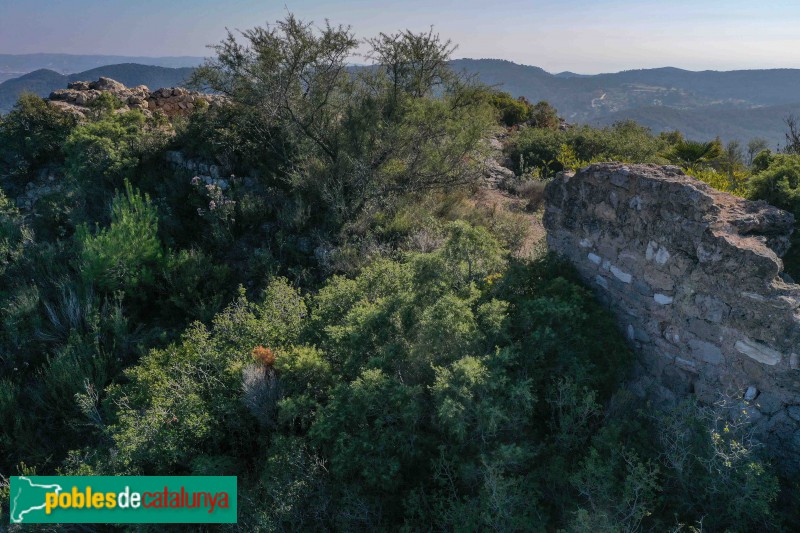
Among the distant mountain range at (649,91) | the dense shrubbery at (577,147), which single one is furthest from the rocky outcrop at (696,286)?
the distant mountain range at (649,91)

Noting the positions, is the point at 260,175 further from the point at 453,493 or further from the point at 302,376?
the point at 453,493

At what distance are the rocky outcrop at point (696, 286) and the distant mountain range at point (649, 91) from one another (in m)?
69.5

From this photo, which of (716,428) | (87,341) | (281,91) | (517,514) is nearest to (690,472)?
(716,428)

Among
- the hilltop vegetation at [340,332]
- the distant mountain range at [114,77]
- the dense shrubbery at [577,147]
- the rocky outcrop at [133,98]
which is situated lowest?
the hilltop vegetation at [340,332]

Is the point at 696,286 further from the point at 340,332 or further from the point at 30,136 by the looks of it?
the point at 30,136

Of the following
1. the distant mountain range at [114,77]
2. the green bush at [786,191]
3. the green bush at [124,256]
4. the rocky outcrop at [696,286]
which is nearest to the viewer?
the rocky outcrop at [696,286]

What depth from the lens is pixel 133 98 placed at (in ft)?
44.9

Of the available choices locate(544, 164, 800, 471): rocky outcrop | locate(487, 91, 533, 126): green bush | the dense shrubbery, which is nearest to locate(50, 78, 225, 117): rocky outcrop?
the dense shrubbery

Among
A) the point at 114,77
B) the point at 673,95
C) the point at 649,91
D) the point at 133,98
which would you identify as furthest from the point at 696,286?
the point at 649,91

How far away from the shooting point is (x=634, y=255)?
172 inches

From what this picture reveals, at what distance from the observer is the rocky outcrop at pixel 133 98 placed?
1340 centimetres

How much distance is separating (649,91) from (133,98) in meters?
161

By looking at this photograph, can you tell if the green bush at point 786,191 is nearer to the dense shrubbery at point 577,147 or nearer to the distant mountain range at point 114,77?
the dense shrubbery at point 577,147

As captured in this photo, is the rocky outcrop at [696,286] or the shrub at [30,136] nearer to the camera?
the rocky outcrop at [696,286]
